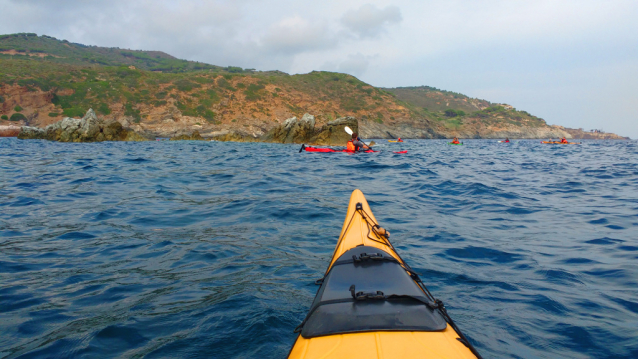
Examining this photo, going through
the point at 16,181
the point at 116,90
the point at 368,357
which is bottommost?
the point at 16,181

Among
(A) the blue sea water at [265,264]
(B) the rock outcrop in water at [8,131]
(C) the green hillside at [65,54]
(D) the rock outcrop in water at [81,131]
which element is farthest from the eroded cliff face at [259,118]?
(C) the green hillside at [65,54]

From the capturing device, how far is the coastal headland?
132 feet

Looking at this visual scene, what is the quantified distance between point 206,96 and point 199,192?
5382 centimetres

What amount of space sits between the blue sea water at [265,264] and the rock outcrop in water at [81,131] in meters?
23.3

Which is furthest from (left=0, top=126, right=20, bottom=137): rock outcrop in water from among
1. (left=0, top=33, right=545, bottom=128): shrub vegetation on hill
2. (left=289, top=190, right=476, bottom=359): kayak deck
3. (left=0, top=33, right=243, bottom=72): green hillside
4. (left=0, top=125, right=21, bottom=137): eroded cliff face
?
(left=289, top=190, right=476, bottom=359): kayak deck

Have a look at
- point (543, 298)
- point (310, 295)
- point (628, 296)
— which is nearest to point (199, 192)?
point (310, 295)

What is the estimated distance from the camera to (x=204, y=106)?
54938 millimetres

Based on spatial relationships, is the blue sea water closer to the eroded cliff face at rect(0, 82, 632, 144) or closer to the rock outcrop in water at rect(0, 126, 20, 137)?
the eroded cliff face at rect(0, 82, 632, 144)

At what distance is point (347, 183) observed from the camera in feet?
32.5

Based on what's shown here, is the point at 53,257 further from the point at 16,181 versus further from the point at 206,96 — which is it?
the point at 206,96

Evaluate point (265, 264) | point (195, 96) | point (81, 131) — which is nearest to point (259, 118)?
point (195, 96)

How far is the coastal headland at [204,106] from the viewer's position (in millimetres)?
40188

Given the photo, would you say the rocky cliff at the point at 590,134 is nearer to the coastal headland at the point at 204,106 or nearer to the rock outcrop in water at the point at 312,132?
the coastal headland at the point at 204,106

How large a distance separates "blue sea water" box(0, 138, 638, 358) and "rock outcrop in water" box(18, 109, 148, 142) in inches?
916
